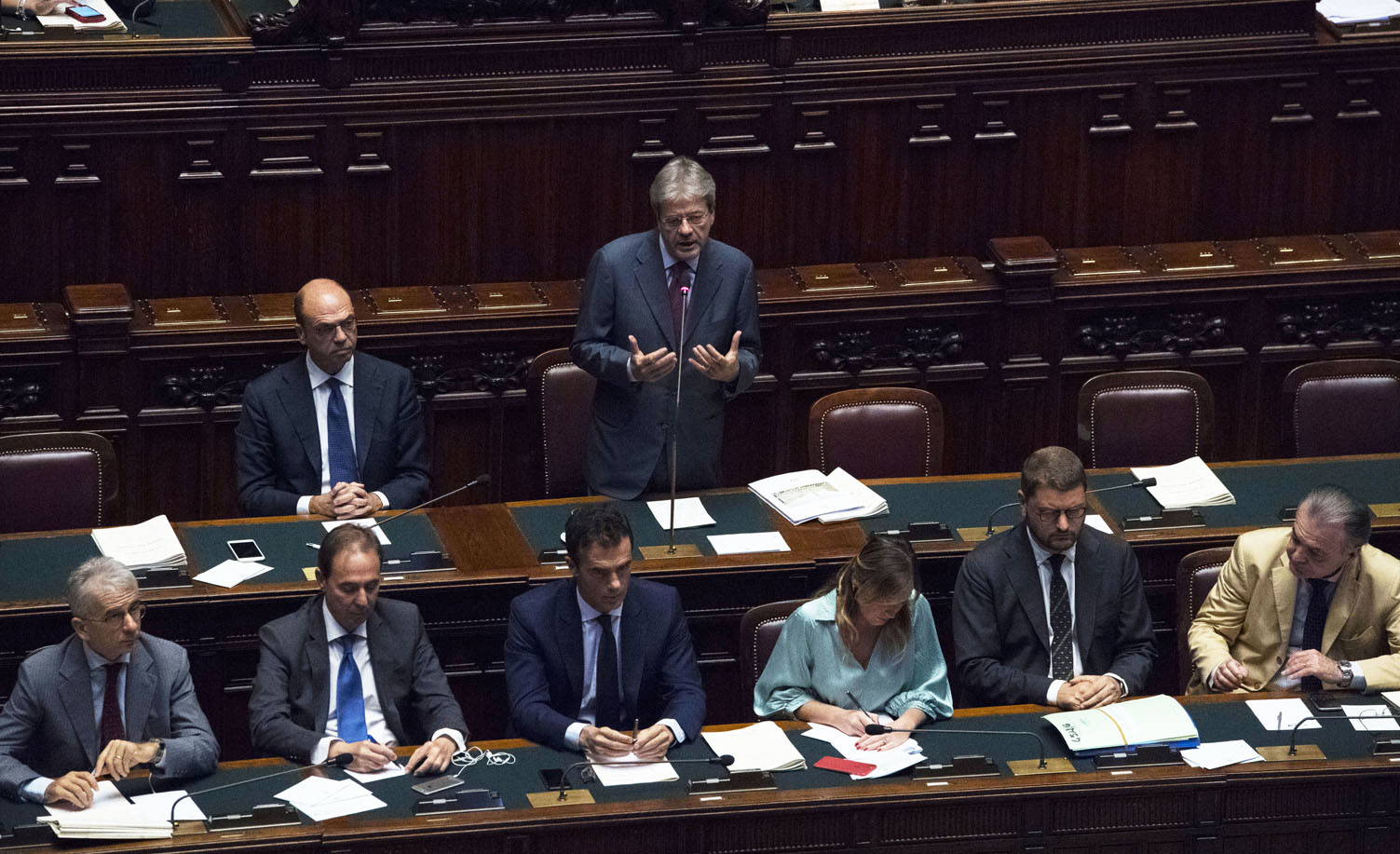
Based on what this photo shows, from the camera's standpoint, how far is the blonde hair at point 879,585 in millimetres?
5902

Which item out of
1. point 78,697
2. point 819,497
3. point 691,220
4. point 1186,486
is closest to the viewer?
point 78,697

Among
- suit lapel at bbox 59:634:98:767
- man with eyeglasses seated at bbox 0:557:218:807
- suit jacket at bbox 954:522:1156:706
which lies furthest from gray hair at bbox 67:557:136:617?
suit jacket at bbox 954:522:1156:706

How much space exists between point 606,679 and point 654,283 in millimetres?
1312

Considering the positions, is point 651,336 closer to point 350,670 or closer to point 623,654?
point 623,654

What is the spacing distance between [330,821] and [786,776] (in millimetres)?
1095

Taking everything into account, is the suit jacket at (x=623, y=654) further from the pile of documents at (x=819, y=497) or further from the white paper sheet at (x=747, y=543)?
the pile of documents at (x=819, y=497)

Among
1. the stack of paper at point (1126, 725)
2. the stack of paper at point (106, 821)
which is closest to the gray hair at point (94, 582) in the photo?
the stack of paper at point (106, 821)

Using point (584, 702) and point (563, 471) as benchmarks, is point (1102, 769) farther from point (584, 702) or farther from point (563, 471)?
point (563, 471)

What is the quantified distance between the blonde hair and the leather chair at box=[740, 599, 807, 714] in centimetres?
18

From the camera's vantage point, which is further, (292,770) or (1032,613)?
(1032,613)

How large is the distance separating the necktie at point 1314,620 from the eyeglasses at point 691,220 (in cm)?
194

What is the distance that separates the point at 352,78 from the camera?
779 centimetres

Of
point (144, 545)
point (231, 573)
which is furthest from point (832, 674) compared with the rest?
point (144, 545)

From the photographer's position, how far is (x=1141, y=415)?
7.33m
